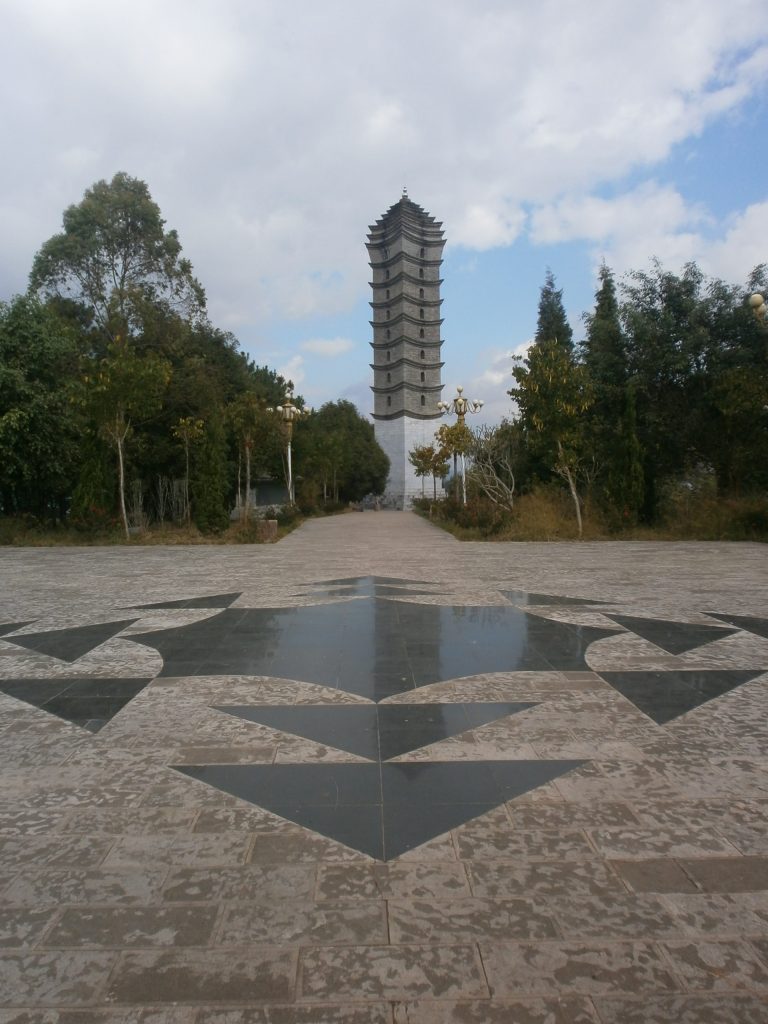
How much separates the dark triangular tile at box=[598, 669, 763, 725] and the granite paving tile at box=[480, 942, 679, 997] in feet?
6.47

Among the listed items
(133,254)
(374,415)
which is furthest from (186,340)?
(374,415)

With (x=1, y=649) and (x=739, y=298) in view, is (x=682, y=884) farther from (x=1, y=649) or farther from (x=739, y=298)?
(x=739, y=298)

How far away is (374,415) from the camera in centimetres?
6562

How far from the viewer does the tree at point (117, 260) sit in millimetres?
21719

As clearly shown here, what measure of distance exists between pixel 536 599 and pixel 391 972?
6086 millimetres

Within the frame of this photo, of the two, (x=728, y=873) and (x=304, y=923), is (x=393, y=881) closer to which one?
(x=304, y=923)

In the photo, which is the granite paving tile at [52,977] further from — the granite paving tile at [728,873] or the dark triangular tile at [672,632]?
the dark triangular tile at [672,632]

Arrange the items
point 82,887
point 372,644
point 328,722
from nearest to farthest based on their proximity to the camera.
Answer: point 82,887, point 328,722, point 372,644

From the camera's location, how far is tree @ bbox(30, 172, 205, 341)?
71.3 feet

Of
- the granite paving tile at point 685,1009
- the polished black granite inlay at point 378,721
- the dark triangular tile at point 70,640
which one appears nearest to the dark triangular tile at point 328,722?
the polished black granite inlay at point 378,721

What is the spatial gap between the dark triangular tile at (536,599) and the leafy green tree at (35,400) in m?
12.0

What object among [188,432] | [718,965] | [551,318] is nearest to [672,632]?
[718,965]

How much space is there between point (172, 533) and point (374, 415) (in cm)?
4969

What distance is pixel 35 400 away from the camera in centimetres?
1551
